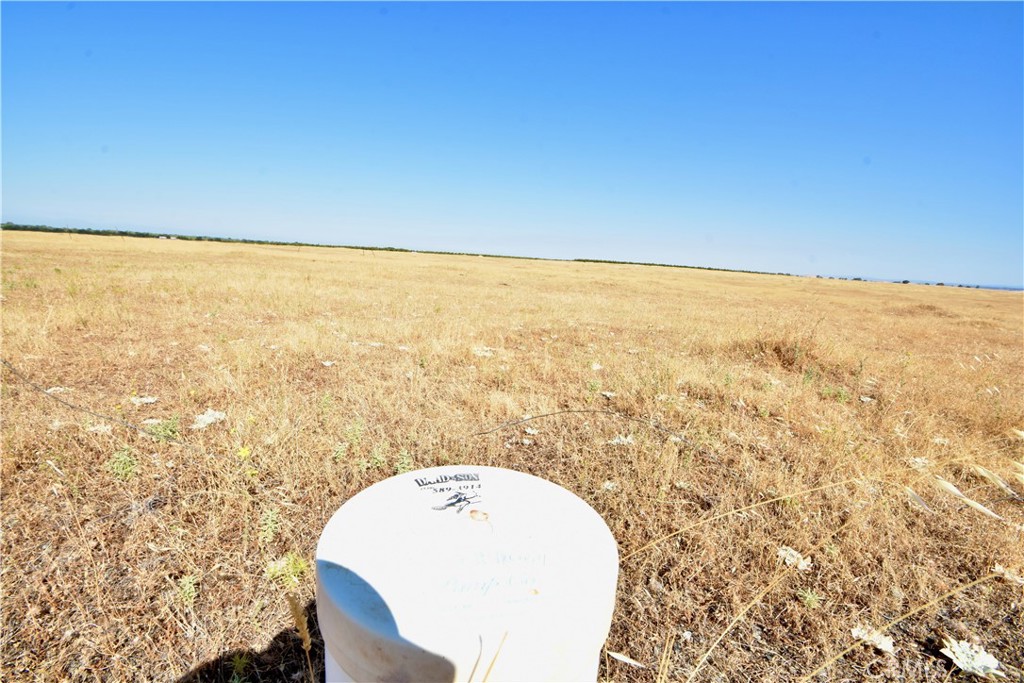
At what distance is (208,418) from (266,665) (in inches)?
97.2

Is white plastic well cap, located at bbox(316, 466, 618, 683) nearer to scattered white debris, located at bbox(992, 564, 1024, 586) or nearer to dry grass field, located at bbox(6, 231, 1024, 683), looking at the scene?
dry grass field, located at bbox(6, 231, 1024, 683)

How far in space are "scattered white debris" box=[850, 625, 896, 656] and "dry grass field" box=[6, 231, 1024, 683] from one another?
0.02 metres

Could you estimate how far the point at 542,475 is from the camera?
323 centimetres

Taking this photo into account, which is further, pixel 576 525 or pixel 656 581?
pixel 656 581

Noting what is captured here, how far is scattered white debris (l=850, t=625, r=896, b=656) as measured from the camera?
6.61ft

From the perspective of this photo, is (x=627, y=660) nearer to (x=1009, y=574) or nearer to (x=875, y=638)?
(x=875, y=638)

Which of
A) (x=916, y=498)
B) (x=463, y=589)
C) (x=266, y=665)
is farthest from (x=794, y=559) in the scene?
(x=266, y=665)

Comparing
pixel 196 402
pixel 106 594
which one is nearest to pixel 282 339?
pixel 196 402

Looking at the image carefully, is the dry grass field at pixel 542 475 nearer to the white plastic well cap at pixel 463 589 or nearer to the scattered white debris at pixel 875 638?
the scattered white debris at pixel 875 638

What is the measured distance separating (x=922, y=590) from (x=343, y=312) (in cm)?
978

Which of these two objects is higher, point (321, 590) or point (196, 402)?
point (321, 590)

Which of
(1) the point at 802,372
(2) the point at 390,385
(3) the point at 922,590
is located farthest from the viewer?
(1) the point at 802,372

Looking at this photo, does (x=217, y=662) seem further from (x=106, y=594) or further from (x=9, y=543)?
(x=9, y=543)

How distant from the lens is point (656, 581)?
92.4 inches
